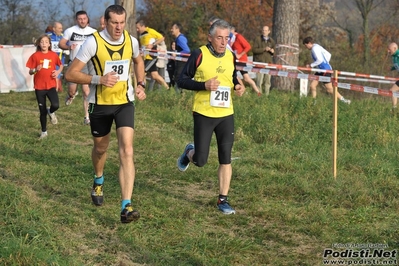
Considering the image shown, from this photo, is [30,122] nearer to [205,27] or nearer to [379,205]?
[379,205]

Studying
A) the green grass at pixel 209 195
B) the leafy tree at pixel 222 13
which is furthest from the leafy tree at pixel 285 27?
the leafy tree at pixel 222 13

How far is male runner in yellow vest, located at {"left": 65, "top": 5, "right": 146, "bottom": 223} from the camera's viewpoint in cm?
645

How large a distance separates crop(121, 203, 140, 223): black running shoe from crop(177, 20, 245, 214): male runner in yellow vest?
123 centimetres

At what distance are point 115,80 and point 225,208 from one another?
184 cm

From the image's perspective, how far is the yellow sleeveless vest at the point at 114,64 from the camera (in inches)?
258

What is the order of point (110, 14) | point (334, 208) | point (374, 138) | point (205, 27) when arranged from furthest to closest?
point (205, 27) < point (374, 138) < point (334, 208) < point (110, 14)

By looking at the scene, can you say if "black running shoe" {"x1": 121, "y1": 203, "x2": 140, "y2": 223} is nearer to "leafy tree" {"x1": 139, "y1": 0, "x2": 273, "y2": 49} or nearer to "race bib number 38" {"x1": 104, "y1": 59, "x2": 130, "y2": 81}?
"race bib number 38" {"x1": 104, "y1": 59, "x2": 130, "y2": 81}

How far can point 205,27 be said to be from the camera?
46.0m

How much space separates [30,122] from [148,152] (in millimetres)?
3546

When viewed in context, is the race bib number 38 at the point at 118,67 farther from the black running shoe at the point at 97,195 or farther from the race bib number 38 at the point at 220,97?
the black running shoe at the point at 97,195

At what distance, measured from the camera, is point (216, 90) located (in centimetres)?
707

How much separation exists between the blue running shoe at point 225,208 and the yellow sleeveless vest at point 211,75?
0.94 metres

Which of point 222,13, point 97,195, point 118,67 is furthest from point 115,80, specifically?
point 222,13

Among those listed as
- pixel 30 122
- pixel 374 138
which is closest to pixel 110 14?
Result: pixel 374 138
